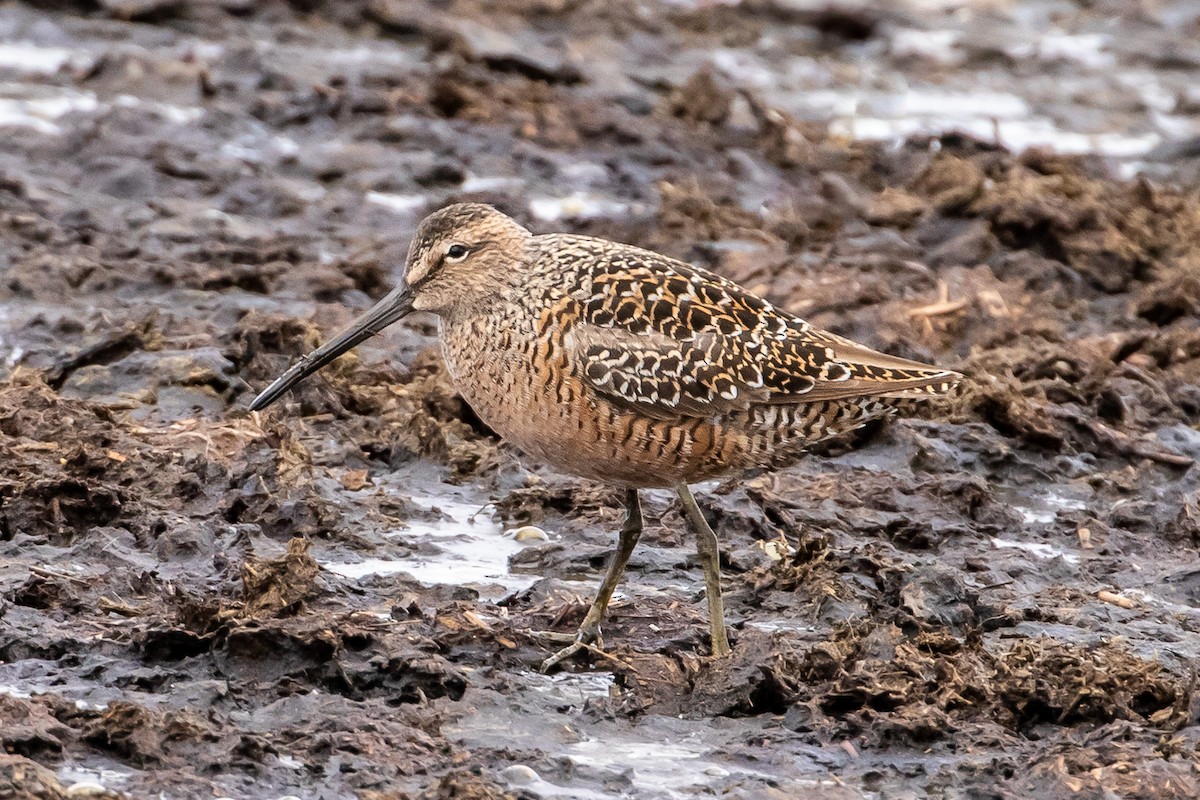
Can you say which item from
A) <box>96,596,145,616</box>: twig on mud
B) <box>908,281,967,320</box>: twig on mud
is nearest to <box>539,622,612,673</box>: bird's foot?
<box>96,596,145,616</box>: twig on mud

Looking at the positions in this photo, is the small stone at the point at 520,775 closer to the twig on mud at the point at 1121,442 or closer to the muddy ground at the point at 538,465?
the muddy ground at the point at 538,465

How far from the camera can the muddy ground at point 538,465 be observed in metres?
5.46

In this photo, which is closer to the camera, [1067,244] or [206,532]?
[206,532]

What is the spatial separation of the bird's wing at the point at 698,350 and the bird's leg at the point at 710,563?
0.31 meters

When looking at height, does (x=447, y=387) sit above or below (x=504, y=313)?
below

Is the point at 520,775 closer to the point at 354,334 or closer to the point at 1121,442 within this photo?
the point at 354,334

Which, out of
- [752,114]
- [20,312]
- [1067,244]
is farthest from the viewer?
[752,114]

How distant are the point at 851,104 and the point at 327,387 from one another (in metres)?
7.13

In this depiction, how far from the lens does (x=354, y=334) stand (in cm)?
689

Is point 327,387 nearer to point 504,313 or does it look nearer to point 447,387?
point 447,387

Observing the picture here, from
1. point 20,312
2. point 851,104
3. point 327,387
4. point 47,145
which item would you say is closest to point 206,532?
point 327,387

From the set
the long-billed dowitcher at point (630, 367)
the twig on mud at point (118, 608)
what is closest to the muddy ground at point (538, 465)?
the twig on mud at point (118, 608)

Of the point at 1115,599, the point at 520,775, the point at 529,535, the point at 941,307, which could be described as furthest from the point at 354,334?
the point at 941,307

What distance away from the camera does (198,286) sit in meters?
9.52
